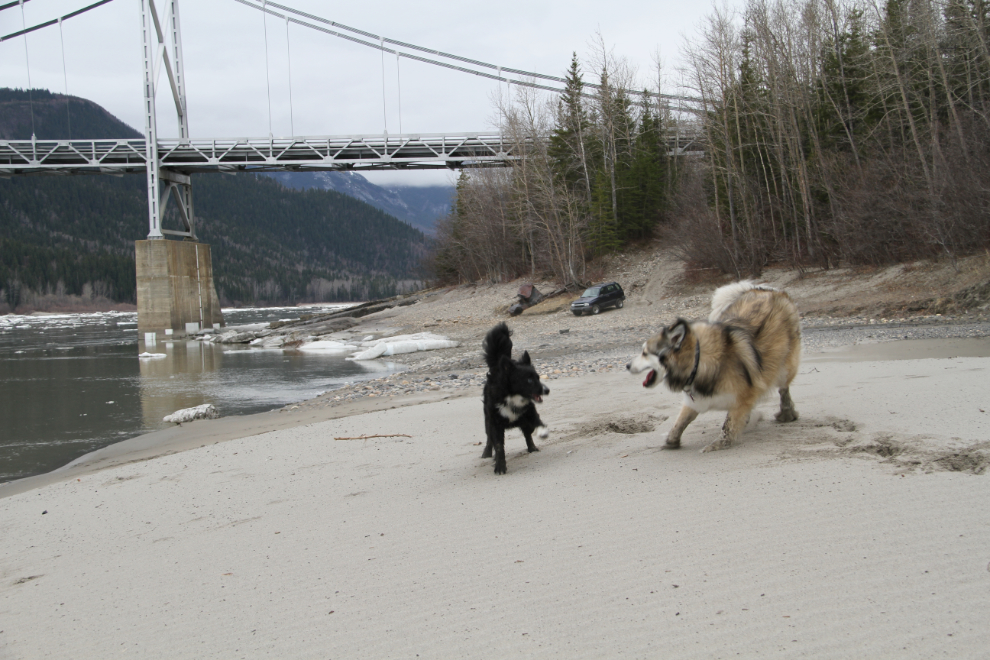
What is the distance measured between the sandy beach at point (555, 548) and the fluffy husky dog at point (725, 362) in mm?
362

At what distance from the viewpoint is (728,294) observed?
645 centimetres

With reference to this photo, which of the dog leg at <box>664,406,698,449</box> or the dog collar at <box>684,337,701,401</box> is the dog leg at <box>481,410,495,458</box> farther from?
the dog collar at <box>684,337,701,401</box>

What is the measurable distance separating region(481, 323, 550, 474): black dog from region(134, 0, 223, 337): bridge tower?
47483 mm

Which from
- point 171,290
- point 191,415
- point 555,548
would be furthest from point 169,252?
point 555,548

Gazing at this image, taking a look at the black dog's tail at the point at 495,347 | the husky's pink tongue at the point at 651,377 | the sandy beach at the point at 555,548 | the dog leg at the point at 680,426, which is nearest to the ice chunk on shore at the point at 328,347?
the sandy beach at the point at 555,548

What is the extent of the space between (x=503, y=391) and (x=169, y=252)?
51325mm

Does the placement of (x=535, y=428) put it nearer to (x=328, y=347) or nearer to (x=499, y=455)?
(x=499, y=455)

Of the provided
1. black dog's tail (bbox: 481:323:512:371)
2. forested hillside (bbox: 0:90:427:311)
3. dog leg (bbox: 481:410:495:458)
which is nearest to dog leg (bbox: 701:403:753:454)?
dog leg (bbox: 481:410:495:458)

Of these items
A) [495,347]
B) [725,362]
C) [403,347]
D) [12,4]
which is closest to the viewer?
[725,362]

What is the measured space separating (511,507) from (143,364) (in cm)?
2886

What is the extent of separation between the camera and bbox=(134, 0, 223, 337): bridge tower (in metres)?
47.4

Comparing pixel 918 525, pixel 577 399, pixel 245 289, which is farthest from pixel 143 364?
pixel 245 289

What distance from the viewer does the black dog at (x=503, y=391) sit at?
5.73 meters

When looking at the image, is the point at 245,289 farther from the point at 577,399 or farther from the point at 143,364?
the point at 577,399
